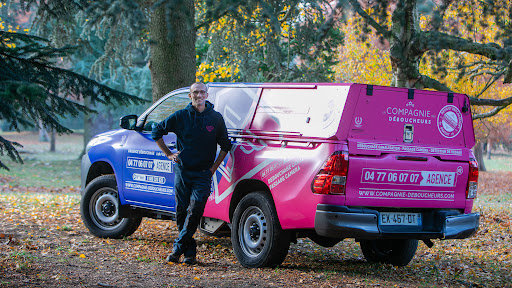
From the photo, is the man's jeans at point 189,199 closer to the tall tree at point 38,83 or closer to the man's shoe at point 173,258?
the man's shoe at point 173,258

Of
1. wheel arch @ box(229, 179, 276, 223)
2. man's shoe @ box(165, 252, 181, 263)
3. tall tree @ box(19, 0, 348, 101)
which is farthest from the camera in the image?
man's shoe @ box(165, 252, 181, 263)

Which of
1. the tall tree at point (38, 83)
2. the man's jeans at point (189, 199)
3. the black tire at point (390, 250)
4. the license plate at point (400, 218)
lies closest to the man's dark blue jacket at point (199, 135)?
the man's jeans at point (189, 199)

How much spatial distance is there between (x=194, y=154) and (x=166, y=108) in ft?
5.11

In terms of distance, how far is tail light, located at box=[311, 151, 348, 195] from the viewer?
5918 mm

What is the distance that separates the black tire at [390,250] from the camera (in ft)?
24.3

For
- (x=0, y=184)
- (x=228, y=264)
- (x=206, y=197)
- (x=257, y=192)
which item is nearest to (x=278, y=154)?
(x=257, y=192)

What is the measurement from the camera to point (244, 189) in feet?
23.3

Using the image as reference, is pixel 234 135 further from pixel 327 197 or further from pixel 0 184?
pixel 0 184

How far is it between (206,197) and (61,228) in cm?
340

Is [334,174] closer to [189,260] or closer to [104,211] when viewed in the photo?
[189,260]

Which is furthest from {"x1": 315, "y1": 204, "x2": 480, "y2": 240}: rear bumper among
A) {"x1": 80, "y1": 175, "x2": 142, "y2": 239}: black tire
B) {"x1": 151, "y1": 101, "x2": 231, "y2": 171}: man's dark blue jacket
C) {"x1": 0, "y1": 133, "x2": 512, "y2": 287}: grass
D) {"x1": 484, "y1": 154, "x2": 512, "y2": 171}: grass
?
{"x1": 484, "y1": 154, "x2": 512, "y2": 171}: grass

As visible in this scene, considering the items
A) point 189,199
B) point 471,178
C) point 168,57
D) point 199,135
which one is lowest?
point 189,199

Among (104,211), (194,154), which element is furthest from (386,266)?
(104,211)

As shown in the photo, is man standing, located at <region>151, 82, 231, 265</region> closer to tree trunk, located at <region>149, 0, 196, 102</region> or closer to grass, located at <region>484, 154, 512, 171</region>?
tree trunk, located at <region>149, 0, 196, 102</region>
